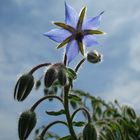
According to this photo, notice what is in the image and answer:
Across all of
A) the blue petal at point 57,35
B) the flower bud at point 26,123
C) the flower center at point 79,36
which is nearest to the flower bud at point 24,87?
the flower bud at point 26,123

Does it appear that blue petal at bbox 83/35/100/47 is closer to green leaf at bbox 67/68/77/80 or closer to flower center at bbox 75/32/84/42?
flower center at bbox 75/32/84/42

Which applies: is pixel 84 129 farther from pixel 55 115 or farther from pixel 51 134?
pixel 51 134

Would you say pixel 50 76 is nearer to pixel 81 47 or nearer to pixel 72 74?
pixel 72 74

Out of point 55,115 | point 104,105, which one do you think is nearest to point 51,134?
point 104,105

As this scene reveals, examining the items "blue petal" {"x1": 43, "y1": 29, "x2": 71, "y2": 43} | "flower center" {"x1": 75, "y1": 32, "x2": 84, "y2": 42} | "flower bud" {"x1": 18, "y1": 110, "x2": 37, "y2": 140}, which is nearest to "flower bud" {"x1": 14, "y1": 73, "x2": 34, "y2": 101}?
"flower bud" {"x1": 18, "y1": 110, "x2": 37, "y2": 140}

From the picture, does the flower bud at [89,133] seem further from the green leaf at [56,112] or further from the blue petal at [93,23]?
the blue petal at [93,23]
